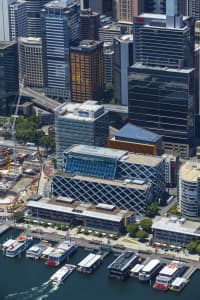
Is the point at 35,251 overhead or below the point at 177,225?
below

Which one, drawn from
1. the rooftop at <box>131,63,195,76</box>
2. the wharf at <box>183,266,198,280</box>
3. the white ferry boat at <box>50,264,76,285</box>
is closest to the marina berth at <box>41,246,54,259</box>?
the white ferry boat at <box>50,264,76,285</box>

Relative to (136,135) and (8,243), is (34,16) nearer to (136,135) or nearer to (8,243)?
(136,135)

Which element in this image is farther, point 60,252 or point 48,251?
point 48,251

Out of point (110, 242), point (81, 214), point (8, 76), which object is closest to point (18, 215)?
point (81, 214)

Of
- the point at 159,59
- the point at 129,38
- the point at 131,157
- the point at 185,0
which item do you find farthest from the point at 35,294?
the point at 185,0

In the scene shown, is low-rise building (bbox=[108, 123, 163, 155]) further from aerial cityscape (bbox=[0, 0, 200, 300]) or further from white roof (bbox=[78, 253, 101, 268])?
white roof (bbox=[78, 253, 101, 268])

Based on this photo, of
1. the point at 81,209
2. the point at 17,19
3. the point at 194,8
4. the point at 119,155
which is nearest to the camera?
the point at 81,209

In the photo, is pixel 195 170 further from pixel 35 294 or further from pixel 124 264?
pixel 35 294
